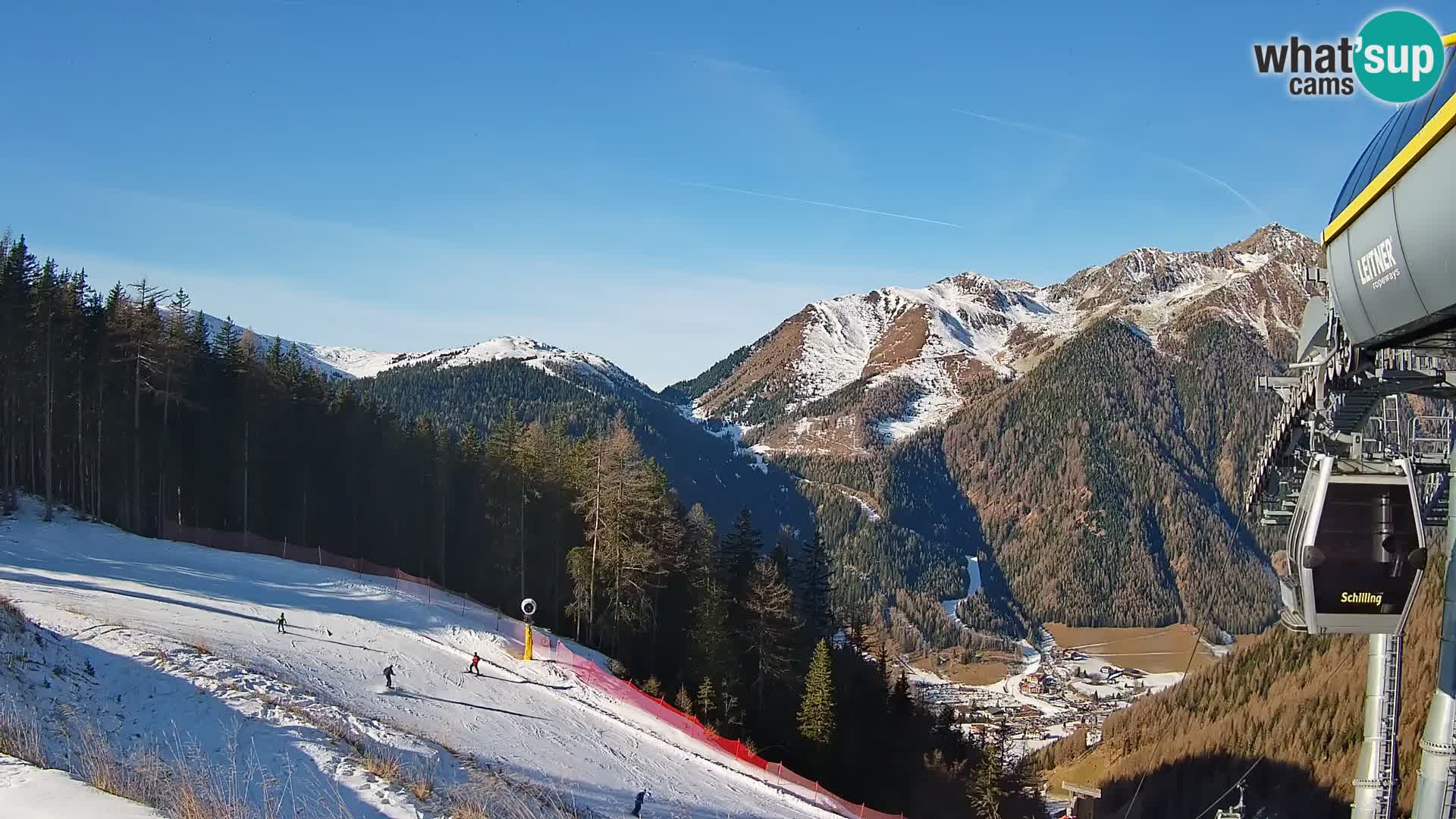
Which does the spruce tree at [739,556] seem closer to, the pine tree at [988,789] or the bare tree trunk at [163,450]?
the pine tree at [988,789]

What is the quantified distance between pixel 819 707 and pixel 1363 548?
28.1 m

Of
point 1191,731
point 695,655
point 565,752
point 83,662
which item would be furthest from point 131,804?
point 1191,731

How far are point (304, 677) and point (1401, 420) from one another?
21.8m

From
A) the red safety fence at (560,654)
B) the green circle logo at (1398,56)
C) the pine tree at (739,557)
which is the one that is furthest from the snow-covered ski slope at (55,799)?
the pine tree at (739,557)

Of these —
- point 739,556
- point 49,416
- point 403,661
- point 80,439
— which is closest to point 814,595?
point 739,556

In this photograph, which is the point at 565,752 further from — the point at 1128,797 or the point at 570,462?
the point at 1128,797

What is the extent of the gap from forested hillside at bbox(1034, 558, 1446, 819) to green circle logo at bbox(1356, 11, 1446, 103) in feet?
109

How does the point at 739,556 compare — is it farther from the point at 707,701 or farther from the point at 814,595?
the point at 707,701

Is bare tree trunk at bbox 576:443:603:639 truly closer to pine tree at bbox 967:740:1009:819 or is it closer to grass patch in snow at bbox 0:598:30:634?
pine tree at bbox 967:740:1009:819

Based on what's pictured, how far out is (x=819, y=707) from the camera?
121 feet

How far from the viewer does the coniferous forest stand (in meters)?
37.4

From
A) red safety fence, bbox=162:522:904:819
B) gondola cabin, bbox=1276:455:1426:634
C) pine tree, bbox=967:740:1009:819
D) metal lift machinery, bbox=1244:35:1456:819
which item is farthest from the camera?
pine tree, bbox=967:740:1009:819

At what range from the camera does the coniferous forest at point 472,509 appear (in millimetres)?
37406

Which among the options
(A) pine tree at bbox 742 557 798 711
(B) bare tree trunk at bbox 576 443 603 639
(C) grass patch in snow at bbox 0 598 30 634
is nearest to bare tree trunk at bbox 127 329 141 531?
(B) bare tree trunk at bbox 576 443 603 639
